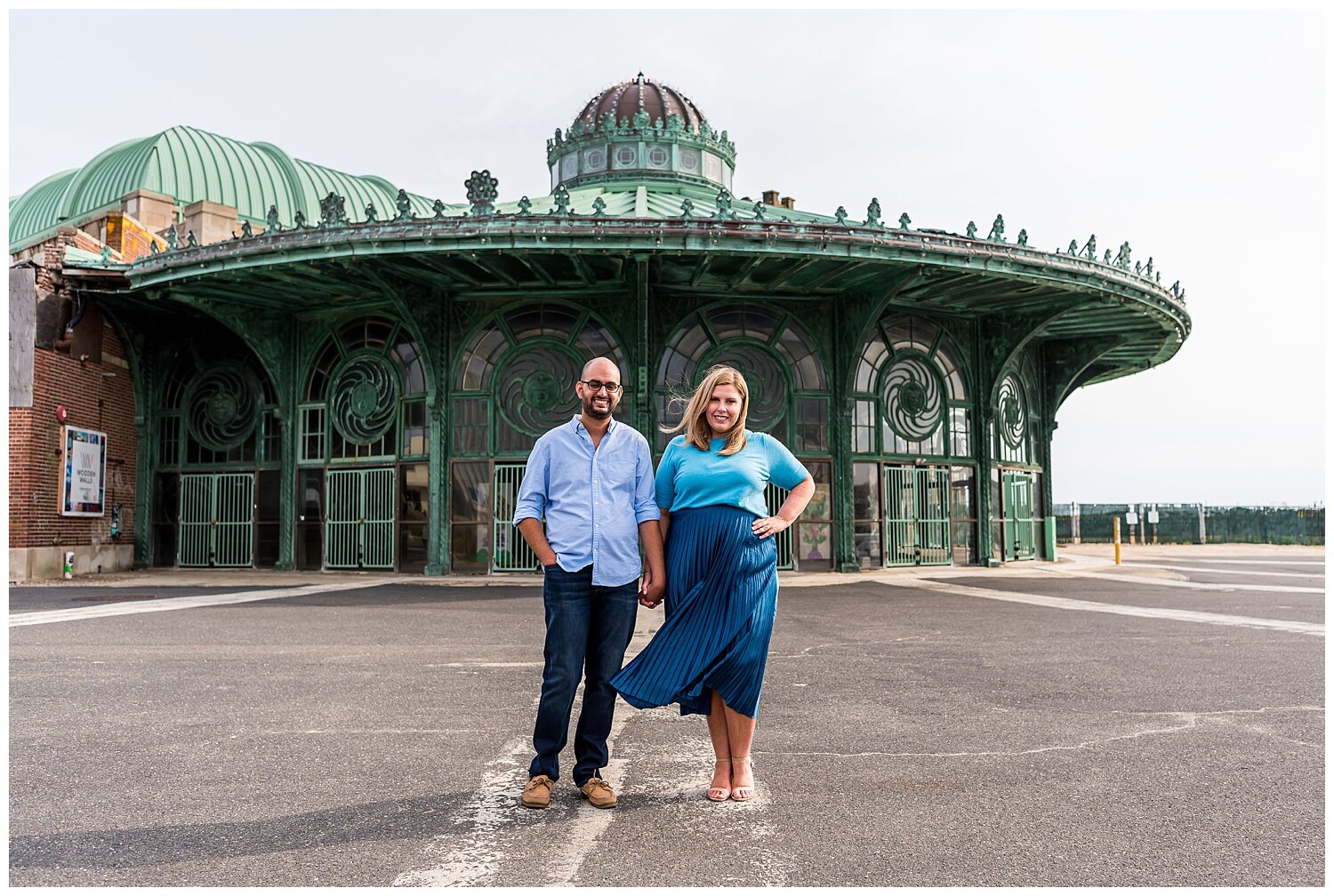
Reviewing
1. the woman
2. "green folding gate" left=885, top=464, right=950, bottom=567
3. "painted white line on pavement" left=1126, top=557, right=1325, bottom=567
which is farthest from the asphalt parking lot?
"painted white line on pavement" left=1126, top=557, right=1325, bottom=567

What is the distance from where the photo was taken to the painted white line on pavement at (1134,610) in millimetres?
10938

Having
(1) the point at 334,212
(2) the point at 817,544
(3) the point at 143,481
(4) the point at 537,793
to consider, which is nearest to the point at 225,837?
(4) the point at 537,793

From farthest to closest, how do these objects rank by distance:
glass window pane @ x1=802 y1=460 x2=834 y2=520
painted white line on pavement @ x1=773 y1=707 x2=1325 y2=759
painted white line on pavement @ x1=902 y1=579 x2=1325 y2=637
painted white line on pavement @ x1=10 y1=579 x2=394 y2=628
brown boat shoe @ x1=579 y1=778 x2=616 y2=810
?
glass window pane @ x1=802 y1=460 x2=834 y2=520 → painted white line on pavement @ x1=10 y1=579 x2=394 y2=628 → painted white line on pavement @ x1=902 y1=579 x2=1325 y2=637 → painted white line on pavement @ x1=773 y1=707 x2=1325 y2=759 → brown boat shoe @ x1=579 y1=778 x2=616 y2=810

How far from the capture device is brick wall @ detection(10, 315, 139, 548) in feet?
62.1

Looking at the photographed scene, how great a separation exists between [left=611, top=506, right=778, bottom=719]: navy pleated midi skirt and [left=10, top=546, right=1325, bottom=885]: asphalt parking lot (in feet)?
1.60

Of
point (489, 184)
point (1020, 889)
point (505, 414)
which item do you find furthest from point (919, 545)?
point (1020, 889)

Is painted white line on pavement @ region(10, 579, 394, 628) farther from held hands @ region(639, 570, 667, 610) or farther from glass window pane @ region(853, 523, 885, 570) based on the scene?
held hands @ region(639, 570, 667, 610)

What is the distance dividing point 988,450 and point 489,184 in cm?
1187

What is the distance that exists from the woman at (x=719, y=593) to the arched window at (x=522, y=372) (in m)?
15.9

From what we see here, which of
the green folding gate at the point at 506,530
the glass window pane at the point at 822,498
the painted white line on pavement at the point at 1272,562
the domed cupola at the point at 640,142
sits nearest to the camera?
Result: the green folding gate at the point at 506,530

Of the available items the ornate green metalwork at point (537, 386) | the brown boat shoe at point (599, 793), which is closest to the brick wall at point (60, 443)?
the ornate green metalwork at point (537, 386)

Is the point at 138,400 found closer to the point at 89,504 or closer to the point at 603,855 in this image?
the point at 89,504

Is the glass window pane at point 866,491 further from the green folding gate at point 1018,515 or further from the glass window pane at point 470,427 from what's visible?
the glass window pane at point 470,427

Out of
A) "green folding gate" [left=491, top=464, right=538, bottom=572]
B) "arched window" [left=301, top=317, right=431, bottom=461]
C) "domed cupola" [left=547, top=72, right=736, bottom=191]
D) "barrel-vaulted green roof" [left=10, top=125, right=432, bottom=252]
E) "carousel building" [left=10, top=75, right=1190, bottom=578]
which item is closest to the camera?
"carousel building" [left=10, top=75, right=1190, bottom=578]
